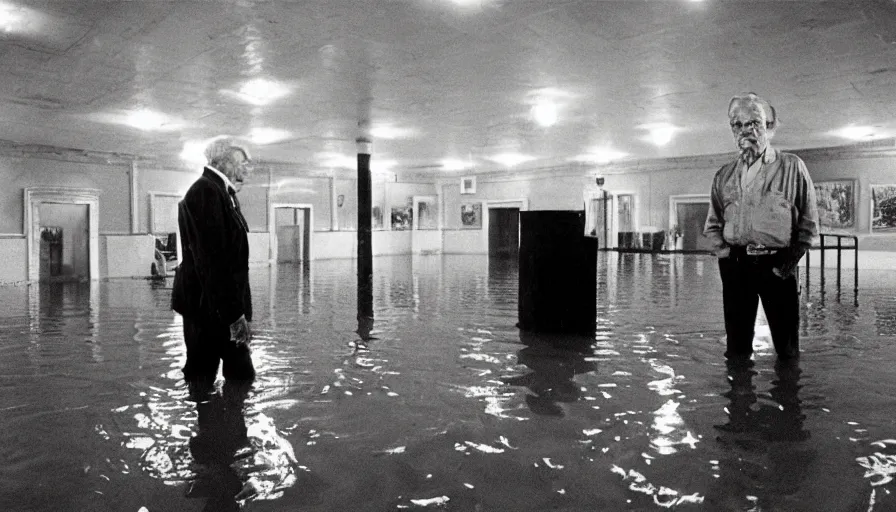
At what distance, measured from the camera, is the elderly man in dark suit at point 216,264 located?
421cm

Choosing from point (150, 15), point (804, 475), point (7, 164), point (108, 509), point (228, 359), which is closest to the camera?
point (108, 509)

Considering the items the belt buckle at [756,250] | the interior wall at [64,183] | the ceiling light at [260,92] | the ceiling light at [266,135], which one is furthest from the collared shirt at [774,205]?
the interior wall at [64,183]

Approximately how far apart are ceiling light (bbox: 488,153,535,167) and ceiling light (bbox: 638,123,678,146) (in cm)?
521

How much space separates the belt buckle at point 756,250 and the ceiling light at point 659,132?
11.4 m

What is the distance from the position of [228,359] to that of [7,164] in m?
16.2

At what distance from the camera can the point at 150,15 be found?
281 inches

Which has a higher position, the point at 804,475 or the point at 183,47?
the point at 183,47

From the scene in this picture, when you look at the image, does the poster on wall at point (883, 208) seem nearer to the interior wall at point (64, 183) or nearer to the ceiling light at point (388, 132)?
the ceiling light at point (388, 132)

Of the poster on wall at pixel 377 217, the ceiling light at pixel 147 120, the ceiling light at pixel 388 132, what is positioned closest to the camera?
the ceiling light at pixel 147 120

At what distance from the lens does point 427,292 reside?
39.5 ft

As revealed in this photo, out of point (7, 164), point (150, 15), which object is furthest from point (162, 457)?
point (7, 164)

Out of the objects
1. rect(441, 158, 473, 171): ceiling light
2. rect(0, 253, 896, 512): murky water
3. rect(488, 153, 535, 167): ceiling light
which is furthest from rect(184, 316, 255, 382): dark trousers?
rect(441, 158, 473, 171): ceiling light

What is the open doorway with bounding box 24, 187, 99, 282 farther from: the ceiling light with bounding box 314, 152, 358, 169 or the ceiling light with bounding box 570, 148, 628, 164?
the ceiling light with bounding box 570, 148, 628, 164

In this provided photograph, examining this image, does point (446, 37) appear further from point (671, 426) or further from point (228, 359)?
point (671, 426)
